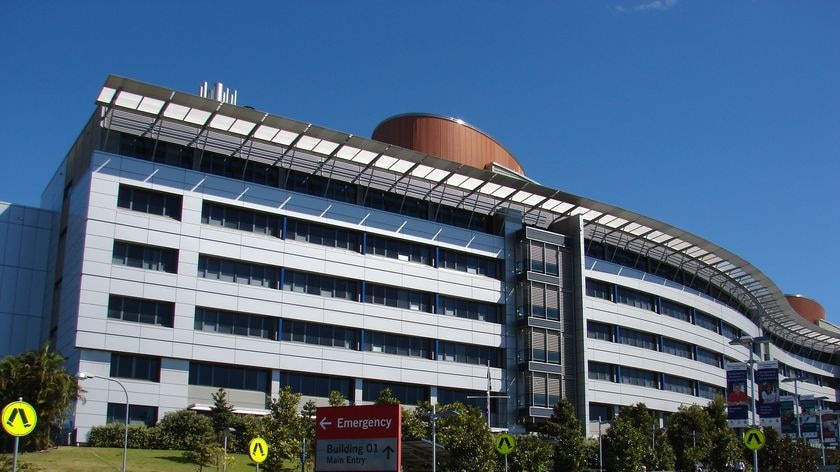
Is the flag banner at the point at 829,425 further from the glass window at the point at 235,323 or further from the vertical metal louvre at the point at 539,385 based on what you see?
the glass window at the point at 235,323

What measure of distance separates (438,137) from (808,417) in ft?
126

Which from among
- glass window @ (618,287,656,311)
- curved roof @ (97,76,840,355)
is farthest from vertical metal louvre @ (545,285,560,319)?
glass window @ (618,287,656,311)

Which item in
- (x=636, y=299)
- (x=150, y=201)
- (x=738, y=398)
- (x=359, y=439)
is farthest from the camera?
(x=636, y=299)

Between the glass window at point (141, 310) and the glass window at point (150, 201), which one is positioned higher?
the glass window at point (150, 201)

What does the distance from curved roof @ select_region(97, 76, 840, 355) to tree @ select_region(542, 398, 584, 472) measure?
1735 centimetres

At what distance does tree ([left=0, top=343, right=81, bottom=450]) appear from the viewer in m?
45.9

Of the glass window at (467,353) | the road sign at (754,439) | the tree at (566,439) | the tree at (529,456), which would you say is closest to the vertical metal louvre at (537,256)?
the glass window at (467,353)

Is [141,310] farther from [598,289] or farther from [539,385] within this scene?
[598,289]

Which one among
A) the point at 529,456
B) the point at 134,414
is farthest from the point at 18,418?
the point at 529,456

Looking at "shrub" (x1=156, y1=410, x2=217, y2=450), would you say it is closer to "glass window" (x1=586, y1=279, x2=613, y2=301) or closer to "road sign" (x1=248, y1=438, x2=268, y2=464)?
"road sign" (x1=248, y1=438, x2=268, y2=464)

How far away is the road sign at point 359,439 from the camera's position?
77.3 feet

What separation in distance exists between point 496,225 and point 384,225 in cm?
1154

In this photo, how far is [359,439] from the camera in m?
24.0

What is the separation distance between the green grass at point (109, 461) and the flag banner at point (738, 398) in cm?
2507
